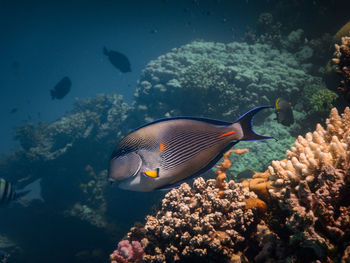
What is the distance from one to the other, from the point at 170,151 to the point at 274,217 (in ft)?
5.09

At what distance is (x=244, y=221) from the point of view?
207 centimetres

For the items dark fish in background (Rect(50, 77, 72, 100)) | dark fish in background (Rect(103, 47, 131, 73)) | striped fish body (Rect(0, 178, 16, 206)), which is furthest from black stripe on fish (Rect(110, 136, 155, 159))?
dark fish in background (Rect(50, 77, 72, 100))

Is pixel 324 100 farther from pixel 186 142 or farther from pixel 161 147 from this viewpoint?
pixel 161 147

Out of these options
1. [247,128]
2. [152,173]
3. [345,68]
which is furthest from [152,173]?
Result: [345,68]

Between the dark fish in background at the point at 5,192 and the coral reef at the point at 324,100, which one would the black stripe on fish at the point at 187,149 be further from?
the dark fish in background at the point at 5,192

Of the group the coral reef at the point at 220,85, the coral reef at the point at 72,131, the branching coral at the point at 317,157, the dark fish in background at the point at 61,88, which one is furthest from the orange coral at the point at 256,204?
the dark fish in background at the point at 61,88

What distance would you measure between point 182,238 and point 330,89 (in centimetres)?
702

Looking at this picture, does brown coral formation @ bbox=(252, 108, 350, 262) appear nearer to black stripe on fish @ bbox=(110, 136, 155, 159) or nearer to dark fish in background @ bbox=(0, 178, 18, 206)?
black stripe on fish @ bbox=(110, 136, 155, 159)

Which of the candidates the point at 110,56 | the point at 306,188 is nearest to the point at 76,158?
the point at 110,56

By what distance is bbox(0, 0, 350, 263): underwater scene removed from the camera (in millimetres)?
1264

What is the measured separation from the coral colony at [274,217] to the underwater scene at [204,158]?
0.04 ft

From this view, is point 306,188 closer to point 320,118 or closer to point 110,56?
point 320,118

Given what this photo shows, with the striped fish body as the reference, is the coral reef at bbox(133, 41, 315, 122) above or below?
above

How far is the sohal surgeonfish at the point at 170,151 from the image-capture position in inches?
46.9
